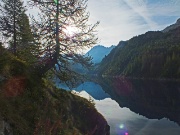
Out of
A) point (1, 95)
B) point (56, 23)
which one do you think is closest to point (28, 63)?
point (56, 23)

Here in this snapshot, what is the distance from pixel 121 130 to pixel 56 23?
1209 inches

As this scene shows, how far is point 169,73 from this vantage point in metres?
184

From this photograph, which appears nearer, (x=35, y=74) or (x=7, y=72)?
(x=7, y=72)

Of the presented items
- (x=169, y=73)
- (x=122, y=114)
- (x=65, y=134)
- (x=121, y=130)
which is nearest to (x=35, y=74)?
(x=65, y=134)

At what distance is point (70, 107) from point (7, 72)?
960 centimetres

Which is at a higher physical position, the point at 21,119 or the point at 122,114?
the point at 122,114

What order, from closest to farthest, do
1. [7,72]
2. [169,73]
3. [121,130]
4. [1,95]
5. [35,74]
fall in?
[1,95] → [7,72] → [35,74] → [121,130] → [169,73]

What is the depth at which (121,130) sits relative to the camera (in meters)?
46.0

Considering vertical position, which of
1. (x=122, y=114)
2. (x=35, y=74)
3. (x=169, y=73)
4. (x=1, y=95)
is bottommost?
(x=1, y=95)

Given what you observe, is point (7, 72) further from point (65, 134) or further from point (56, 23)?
point (56, 23)

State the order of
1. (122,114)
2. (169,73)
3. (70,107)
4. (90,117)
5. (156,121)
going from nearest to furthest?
(70,107) → (90,117) → (156,121) → (122,114) → (169,73)

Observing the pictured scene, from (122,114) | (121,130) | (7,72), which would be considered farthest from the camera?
(122,114)

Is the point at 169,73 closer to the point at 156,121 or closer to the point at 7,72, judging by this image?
the point at 156,121

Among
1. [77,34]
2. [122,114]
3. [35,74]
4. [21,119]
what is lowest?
[21,119]
